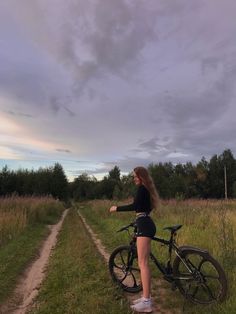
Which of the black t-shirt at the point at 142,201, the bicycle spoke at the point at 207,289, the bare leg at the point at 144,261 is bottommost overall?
the bicycle spoke at the point at 207,289

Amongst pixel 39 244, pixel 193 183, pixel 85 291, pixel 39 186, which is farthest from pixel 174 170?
pixel 85 291

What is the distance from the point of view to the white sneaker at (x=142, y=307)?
21.4ft

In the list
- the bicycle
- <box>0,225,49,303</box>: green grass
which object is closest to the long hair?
the bicycle

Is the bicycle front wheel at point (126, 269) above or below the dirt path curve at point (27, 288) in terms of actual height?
above

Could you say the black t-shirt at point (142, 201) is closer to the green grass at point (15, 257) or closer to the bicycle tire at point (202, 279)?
the bicycle tire at point (202, 279)

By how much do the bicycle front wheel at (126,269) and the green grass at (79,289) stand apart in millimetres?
207

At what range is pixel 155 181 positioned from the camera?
254ft

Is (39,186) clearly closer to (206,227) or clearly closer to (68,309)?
(206,227)

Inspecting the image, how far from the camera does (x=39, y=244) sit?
603 inches

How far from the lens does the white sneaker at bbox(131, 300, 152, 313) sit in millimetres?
6531

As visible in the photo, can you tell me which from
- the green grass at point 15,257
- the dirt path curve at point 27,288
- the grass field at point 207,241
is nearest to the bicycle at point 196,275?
the grass field at point 207,241

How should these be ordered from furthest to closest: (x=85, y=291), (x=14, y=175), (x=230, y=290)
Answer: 1. (x=14, y=175)
2. (x=85, y=291)
3. (x=230, y=290)

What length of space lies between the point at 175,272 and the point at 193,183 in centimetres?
8855

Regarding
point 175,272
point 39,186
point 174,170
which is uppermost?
point 174,170
